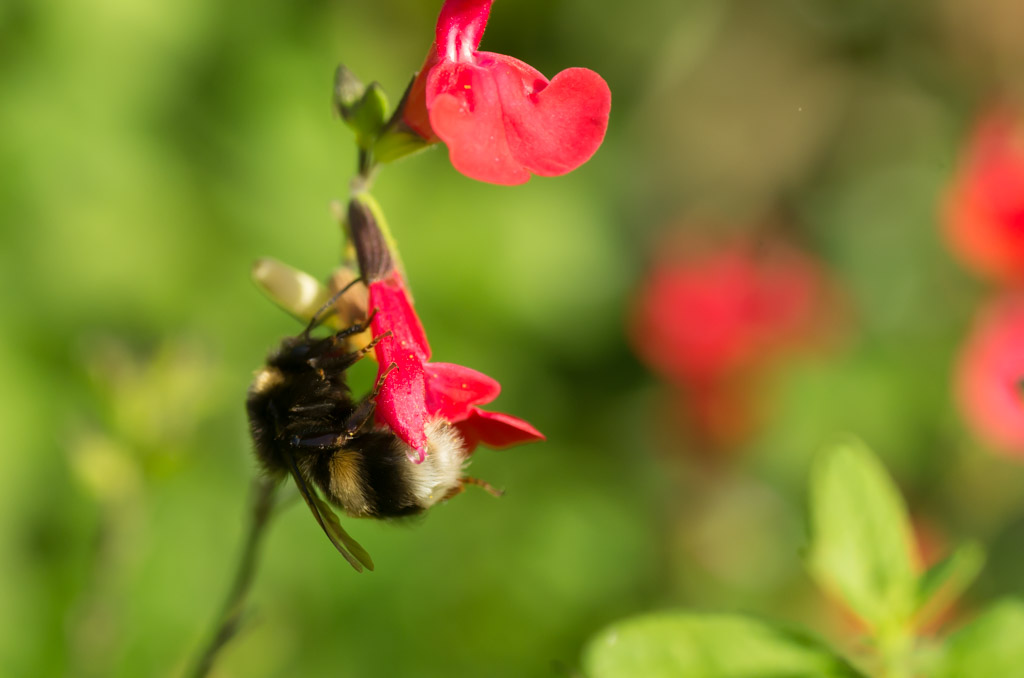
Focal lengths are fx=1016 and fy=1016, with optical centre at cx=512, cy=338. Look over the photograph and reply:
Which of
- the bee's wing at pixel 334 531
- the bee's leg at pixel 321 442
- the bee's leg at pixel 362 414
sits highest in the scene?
the bee's leg at pixel 362 414

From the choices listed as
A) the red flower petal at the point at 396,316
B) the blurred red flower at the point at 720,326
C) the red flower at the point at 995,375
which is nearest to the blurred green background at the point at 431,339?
the blurred red flower at the point at 720,326

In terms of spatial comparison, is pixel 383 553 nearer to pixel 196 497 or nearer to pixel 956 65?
pixel 196 497

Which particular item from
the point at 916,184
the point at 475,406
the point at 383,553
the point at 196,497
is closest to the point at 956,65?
the point at 916,184

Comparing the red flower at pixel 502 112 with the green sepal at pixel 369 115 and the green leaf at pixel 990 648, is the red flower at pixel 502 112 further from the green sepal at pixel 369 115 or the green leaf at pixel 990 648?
the green leaf at pixel 990 648

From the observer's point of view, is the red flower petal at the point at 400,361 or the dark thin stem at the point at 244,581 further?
the dark thin stem at the point at 244,581

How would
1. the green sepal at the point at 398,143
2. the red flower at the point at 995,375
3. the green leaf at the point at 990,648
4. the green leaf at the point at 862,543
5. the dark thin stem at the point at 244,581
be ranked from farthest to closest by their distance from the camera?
the red flower at the point at 995,375, the dark thin stem at the point at 244,581, the green sepal at the point at 398,143, the green leaf at the point at 862,543, the green leaf at the point at 990,648

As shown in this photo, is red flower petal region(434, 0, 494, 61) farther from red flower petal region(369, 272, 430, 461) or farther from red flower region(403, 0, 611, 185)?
red flower petal region(369, 272, 430, 461)

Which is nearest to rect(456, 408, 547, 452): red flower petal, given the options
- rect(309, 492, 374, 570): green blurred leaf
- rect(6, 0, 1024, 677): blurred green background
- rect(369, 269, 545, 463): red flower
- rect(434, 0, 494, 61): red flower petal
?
rect(369, 269, 545, 463): red flower
